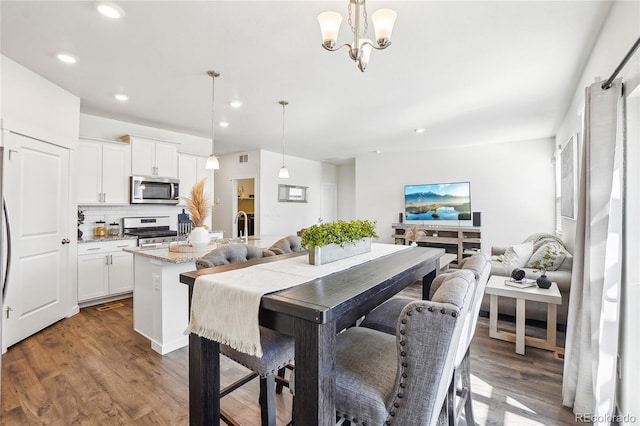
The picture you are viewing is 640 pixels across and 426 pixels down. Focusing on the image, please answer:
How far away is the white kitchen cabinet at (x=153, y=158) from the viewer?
14.7 feet

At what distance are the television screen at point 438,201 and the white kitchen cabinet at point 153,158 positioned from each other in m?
4.86

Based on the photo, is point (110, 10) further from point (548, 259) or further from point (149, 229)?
point (548, 259)

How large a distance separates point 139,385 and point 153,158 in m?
3.50

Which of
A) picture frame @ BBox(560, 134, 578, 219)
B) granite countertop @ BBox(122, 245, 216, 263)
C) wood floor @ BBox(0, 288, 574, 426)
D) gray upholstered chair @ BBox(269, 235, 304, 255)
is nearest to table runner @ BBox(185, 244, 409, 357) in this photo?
gray upholstered chair @ BBox(269, 235, 304, 255)

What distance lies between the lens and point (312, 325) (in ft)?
3.31

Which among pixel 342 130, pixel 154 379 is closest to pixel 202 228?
pixel 154 379

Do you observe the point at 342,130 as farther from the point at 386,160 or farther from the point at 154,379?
the point at 154,379

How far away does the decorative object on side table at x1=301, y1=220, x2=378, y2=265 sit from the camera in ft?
5.52

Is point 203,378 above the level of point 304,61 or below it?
below

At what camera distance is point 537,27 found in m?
2.23

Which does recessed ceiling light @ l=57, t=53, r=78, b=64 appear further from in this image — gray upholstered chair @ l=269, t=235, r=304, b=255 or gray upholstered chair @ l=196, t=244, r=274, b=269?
gray upholstered chair @ l=269, t=235, r=304, b=255

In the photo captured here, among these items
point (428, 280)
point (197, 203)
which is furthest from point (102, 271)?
point (428, 280)

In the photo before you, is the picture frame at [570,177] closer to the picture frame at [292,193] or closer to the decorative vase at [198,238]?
the decorative vase at [198,238]

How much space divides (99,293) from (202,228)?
214 cm
